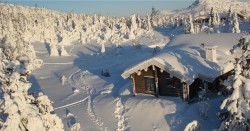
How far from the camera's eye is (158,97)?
960 inches

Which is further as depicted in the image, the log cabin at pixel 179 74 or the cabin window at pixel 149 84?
the cabin window at pixel 149 84

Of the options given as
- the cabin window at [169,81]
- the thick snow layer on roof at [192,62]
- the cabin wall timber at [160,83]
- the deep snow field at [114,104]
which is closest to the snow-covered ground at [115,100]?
the deep snow field at [114,104]

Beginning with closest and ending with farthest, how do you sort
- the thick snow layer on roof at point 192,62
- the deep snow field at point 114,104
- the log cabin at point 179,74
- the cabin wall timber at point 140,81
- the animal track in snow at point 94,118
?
the deep snow field at point 114,104
the animal track in snow at point 94,118
the thick snow layer on roof at point 192,62
the log cabin at point 179,74
the cabin wall timber at point 140,81

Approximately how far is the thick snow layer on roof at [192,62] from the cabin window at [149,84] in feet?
3.53

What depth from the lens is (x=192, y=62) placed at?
24.4 m

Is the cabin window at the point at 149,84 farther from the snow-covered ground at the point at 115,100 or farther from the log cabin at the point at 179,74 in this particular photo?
the snow-covered ground at the point at 115,100

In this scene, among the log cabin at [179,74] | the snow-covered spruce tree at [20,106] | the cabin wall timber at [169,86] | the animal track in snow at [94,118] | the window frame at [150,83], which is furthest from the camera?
the window frame at [150,83]

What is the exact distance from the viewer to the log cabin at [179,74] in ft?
75.2

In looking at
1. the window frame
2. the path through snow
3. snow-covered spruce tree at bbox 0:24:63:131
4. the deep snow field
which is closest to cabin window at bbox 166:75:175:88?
the deep snow field

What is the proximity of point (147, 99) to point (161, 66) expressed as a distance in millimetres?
2414

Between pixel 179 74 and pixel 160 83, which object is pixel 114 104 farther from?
pixel 179 74

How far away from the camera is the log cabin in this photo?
75.2ft

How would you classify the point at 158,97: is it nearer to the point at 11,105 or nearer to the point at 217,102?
the point at 217,102

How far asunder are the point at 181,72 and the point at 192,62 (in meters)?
2.19
